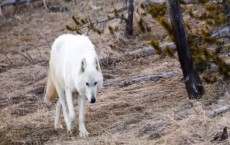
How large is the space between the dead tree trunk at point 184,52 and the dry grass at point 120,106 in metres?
0.18

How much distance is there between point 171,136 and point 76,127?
73.0 inches

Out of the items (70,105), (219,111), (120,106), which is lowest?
(120,106)

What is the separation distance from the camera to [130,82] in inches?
388

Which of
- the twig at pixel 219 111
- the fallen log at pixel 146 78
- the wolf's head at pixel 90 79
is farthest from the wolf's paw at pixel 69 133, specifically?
the fallen log at pixel 146 78

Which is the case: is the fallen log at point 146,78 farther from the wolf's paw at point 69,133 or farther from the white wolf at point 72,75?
the wolf's paw at point 69,133

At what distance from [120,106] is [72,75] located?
5.63ft

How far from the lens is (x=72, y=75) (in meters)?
7.29

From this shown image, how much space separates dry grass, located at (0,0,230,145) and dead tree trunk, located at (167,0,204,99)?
0.18m

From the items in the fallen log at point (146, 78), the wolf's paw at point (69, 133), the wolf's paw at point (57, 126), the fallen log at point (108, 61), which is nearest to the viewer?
the wolf's paw at point (69, 133)

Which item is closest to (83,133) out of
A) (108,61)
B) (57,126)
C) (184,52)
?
(57,126)

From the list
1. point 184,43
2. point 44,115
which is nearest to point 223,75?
point 184,43

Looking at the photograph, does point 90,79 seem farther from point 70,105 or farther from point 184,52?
point 184,52

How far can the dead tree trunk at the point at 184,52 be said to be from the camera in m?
7.74

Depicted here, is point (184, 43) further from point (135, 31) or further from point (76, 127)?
point (135, 31)
